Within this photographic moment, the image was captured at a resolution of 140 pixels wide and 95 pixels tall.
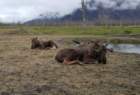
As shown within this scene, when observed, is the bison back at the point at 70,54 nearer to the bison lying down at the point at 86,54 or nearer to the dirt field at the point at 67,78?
the bison lying down at the point at 86,54

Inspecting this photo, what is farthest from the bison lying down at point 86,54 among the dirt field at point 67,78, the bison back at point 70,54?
the dirt field at point 67,78

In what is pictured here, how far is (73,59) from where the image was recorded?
61.1 ft

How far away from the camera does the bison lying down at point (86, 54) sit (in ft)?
60.7

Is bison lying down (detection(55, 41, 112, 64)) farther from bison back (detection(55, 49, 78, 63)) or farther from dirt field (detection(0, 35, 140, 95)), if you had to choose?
dirt field (detection(0, 35, 140, 95))

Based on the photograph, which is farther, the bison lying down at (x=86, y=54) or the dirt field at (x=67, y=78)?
the bison lying down at (x=86, y=54)

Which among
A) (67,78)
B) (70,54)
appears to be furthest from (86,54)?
(67,78)

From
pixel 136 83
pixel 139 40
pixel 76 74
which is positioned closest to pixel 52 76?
pixel 76 74

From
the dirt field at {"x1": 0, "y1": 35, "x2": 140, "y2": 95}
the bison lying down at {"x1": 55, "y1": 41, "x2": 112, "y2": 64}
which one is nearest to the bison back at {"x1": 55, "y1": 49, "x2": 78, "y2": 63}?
the bison lying down at {"x1": 55, "y1": 41, "x2": 112, "y2": 64}

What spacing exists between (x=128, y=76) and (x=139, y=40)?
26380 mm

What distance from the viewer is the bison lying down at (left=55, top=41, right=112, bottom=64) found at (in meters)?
18.5

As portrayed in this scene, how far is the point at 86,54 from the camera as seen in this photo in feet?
60.8

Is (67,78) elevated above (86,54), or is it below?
below

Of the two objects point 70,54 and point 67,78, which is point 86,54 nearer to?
point 70,54

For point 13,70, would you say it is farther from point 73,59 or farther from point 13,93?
point 13,93
